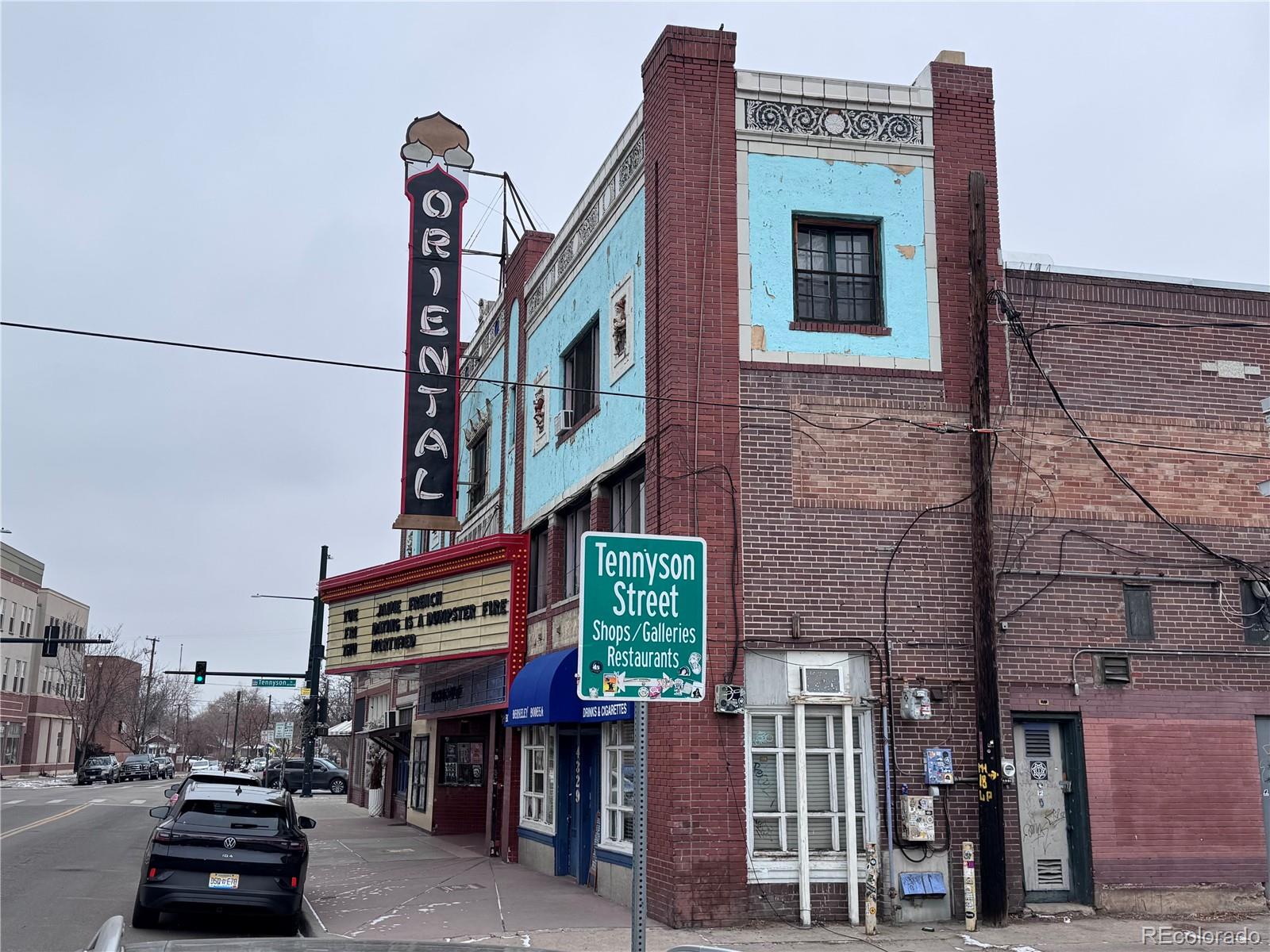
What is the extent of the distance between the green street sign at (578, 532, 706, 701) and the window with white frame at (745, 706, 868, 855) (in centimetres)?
742

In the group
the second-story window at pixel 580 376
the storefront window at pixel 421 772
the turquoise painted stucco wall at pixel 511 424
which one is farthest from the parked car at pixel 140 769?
the second-story window at pixel 580 376

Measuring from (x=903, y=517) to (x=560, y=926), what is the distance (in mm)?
6269

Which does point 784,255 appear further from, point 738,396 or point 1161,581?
point 1161,581

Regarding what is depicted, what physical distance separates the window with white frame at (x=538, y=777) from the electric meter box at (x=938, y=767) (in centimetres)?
687

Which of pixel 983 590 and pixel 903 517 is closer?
pixel 983 590

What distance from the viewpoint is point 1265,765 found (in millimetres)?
14711

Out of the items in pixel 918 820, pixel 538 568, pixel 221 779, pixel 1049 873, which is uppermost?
pixel 538 568

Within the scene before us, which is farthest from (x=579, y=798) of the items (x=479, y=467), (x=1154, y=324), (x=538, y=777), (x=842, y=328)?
(x=1154, y=324)

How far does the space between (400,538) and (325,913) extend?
75.0 feet

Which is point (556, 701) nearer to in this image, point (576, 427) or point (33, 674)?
point (576, 427)

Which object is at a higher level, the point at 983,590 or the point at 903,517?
the point at 903,517

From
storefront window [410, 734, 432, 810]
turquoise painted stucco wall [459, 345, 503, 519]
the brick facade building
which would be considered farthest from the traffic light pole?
the brick facade building

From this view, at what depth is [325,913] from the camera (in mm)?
14461

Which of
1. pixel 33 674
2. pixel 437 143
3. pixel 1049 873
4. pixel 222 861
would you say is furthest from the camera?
pixel 33 674
